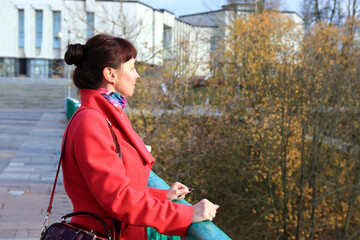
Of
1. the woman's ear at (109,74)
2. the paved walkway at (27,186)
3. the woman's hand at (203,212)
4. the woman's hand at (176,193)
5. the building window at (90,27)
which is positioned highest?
the building window at (90,27)

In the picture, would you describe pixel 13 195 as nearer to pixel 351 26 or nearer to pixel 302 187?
pixel 302 187

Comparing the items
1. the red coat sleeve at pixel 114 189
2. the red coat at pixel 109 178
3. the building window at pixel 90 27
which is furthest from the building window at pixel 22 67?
the red coat sleeve at pixel 114 189

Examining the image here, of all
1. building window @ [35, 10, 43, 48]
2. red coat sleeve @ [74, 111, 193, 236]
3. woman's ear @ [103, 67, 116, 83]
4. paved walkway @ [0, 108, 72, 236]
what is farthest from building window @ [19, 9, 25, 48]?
red coat sleeve @ [74, 111, 193, 236]

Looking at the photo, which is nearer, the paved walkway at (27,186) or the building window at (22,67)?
the paved walkway at (27,186)

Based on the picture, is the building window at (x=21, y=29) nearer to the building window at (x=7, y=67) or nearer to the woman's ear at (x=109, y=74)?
the building window at (x=7, y=67)

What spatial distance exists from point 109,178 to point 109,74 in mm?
453

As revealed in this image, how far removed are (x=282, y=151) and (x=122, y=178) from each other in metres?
16.1

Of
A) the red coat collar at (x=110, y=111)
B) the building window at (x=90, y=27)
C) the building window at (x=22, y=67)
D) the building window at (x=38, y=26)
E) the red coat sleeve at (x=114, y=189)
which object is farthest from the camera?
the building window at (x=22, y=67)

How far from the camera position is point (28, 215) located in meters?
5.73

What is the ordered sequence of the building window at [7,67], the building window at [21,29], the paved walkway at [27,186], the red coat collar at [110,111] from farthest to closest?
the building window at [21,29]
the building window at [7,67]
the paved walkway at [27,186]
the red coat collar at [110,111]

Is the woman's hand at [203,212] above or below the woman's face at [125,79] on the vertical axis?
below

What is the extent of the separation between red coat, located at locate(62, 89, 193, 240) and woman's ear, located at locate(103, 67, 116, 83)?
82mm

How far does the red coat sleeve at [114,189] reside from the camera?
157 centimetres

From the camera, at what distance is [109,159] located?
1589mm
